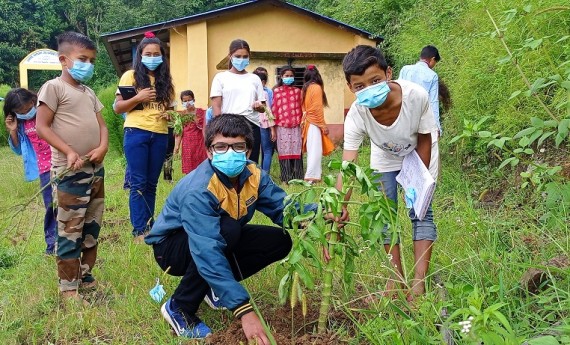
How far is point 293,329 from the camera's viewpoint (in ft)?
8.21

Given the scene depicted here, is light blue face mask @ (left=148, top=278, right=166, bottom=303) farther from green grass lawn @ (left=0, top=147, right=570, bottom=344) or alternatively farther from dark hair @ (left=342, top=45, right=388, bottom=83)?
dark hair @ (left=342, top=45, right=388, bottom=83)

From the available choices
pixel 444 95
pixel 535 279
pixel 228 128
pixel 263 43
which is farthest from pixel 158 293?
pixel 263 43

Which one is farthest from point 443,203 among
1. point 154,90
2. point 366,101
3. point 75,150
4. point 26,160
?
point 26,160

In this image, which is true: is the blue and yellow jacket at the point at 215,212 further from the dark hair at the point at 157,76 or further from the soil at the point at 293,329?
the dark hair at the point at 157,76

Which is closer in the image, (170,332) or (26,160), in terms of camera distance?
(170,332)

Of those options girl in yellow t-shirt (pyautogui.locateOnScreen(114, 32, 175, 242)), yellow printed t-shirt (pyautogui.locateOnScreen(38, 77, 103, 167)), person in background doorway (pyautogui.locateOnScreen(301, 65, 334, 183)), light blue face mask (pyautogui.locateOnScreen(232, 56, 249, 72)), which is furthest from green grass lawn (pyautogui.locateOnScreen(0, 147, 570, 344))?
person in background doorway (pyautogui.locateOnScreen(301, 65, 334, 183))

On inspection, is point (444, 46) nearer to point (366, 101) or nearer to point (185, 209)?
point (366, 101)

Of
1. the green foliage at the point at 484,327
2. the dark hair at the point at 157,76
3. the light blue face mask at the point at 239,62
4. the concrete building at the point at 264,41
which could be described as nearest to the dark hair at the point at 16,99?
the dark hair at the point at 157,76

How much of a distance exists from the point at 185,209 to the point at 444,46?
6.30 m

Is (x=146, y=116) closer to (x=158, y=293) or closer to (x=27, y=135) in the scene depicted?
(x=27, y=135)

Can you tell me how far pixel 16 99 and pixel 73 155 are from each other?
194cm

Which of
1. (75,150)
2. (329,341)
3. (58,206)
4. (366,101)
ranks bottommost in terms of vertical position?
(329,341)

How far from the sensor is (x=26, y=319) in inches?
117

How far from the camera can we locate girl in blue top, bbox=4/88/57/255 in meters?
4.58
